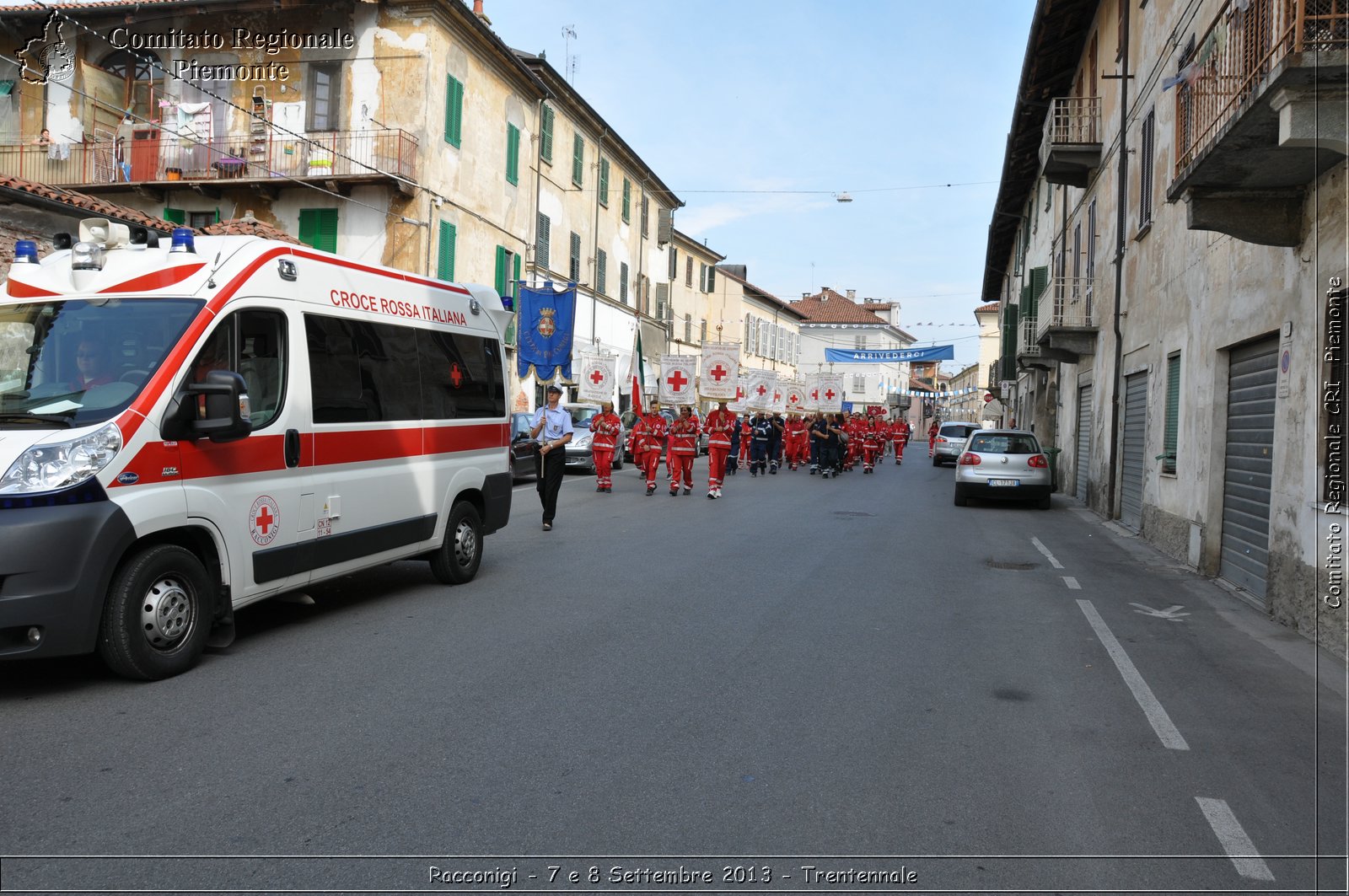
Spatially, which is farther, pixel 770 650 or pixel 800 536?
pixel 800 536

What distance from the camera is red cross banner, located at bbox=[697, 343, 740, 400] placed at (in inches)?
1093

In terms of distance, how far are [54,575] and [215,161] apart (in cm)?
2294

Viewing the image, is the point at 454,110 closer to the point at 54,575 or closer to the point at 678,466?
the point at 678,466

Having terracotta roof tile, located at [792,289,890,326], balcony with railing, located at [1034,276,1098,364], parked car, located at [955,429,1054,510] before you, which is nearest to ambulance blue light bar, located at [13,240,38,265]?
parked car, located at [955,429,1054,510]

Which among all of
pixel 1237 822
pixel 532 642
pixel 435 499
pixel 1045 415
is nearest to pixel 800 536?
pixel 435 499

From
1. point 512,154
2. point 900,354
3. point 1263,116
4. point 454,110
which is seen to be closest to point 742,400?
point 900,354

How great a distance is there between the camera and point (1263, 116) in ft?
24.4

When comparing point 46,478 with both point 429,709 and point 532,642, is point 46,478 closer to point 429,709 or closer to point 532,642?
point 429,709

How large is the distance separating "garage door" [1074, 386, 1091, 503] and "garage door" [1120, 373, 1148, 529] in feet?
11.8

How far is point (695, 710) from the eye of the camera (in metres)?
5.29

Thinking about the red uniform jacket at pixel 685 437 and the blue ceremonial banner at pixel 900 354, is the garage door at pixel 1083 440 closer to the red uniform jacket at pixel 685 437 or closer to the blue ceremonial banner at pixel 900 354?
the red uniform jacket at pixel 685 437

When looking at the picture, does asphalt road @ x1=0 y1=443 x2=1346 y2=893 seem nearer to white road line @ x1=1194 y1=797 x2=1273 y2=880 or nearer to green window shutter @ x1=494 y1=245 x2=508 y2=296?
white road line @ x1=1194 y1=797 x2=1273 y2=880

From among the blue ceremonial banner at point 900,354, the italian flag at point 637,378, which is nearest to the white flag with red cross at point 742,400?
the blue ceremonial banner at point 900,354

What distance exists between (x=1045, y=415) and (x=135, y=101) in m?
26.2
